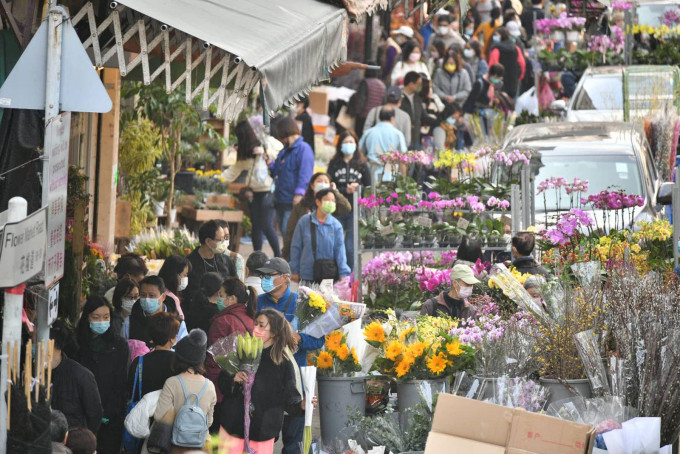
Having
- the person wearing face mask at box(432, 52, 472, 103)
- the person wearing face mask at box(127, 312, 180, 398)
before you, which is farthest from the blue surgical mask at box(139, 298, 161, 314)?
the person wearing face mask at box(432, 52, 472, 103)

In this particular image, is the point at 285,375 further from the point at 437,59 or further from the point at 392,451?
the point at 437,59

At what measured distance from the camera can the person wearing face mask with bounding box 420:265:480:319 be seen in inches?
364

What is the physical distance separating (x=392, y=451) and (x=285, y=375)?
41.4 inches

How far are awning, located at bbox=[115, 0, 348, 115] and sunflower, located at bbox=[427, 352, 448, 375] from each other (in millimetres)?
1828

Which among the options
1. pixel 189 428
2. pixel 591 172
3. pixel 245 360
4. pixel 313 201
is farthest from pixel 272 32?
pixel 591 172

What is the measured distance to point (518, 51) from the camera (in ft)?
77.5

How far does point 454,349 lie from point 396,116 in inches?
449

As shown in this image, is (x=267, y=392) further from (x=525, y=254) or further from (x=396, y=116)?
(x=396, y=116)

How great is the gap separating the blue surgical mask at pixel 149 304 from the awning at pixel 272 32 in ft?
6.54

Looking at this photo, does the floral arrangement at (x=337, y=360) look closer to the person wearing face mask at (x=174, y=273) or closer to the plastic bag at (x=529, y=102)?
the person wearing face mask at (x=174, y=273)

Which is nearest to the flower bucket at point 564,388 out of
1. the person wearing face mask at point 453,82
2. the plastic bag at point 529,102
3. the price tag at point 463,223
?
the price tag at point 463,223

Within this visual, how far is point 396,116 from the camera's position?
61.6 feet

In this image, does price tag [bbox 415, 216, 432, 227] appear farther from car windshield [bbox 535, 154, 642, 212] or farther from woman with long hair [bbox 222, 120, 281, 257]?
woman with long hair [bbox 222, 120, 281, 257]

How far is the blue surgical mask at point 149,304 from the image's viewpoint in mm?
8781
